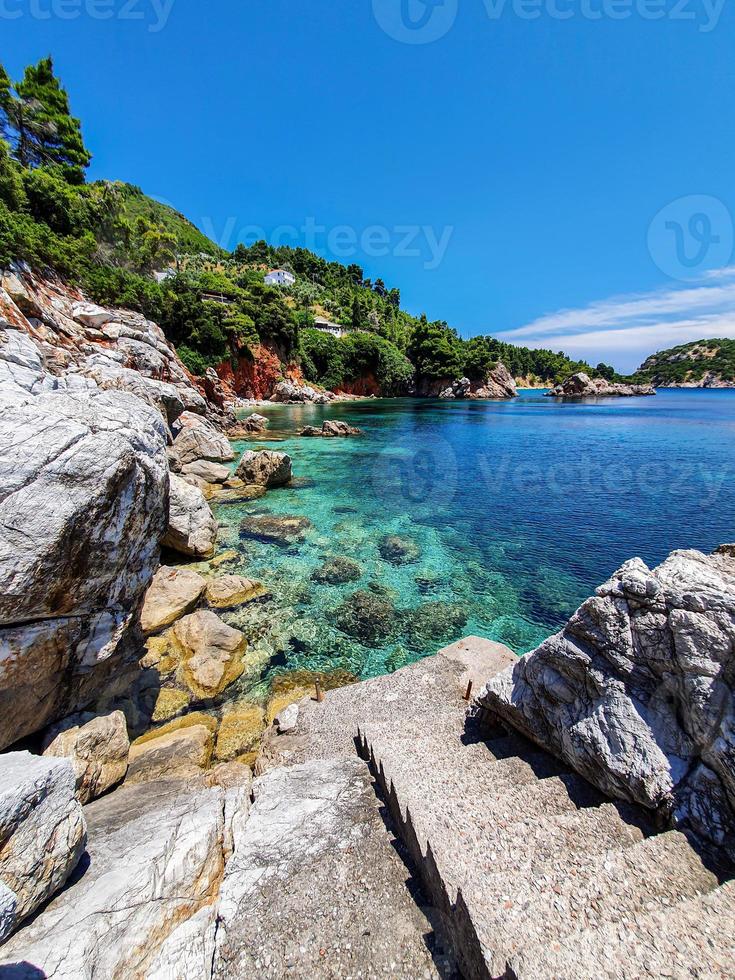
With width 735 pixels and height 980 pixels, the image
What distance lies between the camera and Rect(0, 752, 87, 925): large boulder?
3.75 meters

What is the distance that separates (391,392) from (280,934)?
345ft

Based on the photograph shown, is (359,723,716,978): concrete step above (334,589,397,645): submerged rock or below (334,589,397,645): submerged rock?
above

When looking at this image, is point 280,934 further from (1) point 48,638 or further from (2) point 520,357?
(2) point 520,357

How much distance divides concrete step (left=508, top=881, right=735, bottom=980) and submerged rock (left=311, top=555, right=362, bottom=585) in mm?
11075

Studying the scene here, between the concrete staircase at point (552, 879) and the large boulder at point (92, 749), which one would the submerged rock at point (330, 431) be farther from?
the concrete staircase at point (552, 879)

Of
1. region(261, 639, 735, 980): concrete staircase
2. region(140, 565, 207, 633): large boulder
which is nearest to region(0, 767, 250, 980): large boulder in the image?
region(261, 639, 735, 980): concrete staircase

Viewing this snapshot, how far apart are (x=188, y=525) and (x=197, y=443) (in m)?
14.0

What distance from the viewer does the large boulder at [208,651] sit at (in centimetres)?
903

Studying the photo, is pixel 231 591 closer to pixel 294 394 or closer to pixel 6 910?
pixel 6 910

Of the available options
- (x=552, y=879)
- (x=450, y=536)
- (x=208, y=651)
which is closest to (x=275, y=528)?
(x=450, y=536)

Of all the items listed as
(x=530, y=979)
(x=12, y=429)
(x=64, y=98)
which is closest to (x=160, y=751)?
(x=12, y=429)

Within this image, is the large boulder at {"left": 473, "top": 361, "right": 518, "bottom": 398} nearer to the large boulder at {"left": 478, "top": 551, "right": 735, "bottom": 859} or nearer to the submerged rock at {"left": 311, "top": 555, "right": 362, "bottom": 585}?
the submerged rock at {"left": 311, "top": 555, "right": 362, "bottom": 585}

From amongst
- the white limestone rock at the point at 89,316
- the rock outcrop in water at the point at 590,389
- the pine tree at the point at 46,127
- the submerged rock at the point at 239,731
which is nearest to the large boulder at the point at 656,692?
the submerged rock at the point at 239,731

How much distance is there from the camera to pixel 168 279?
Result: 190 feet
